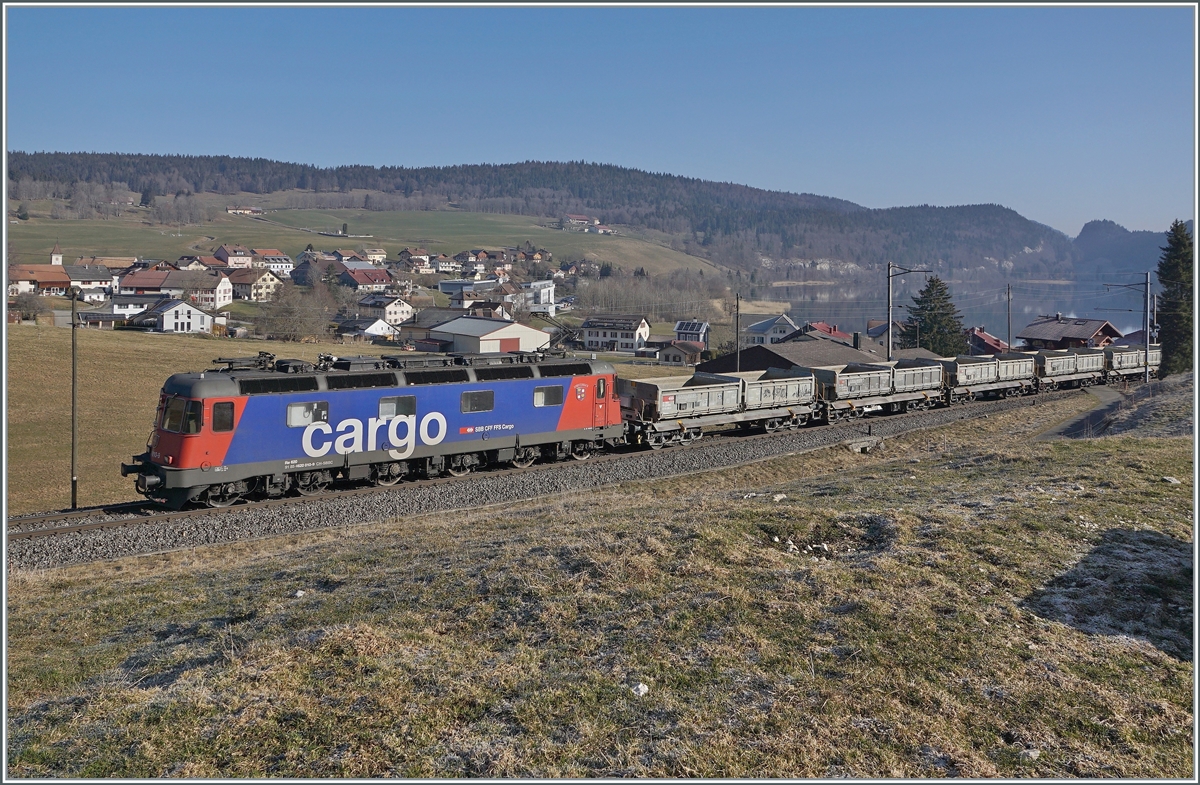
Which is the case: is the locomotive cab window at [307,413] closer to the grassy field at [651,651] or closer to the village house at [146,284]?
the grassy field at [651,651]

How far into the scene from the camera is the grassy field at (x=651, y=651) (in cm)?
955

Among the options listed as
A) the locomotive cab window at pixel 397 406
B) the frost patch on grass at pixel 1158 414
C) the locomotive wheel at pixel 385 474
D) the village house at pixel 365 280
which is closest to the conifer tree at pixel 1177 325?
the frost patch on grass at pixel 1158 414

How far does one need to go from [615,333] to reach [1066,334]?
6252 centimetres

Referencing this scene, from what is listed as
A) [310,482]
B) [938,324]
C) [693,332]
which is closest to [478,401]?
[310,482]

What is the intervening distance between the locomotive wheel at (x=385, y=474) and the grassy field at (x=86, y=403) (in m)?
12.8

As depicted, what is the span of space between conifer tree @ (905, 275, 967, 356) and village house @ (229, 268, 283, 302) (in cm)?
12198

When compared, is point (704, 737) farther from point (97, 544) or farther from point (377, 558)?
point (97, 544)

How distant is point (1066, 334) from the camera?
8525cm

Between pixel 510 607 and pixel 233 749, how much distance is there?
5.30 m

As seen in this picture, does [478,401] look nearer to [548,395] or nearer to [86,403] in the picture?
[548,395]

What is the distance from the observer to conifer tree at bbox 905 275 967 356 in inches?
3435

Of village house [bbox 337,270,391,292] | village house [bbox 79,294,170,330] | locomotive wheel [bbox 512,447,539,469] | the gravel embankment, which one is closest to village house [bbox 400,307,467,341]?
village house [bbox 79,294,170,330]

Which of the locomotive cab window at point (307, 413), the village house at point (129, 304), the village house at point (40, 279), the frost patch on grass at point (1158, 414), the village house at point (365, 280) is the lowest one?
the frost patch on grass at point (1158, 414)

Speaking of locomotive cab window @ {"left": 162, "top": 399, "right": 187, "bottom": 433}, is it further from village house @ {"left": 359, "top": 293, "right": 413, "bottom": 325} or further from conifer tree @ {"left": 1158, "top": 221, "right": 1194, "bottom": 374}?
village house @ {"left": 359, "top": 293, "right": 413, "bottom": 325}
